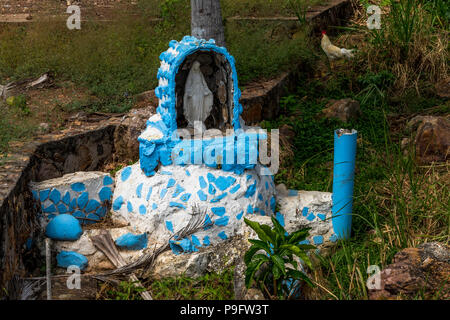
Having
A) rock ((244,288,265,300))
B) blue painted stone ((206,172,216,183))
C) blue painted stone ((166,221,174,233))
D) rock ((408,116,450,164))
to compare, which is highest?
rock ((408,116,450,164))

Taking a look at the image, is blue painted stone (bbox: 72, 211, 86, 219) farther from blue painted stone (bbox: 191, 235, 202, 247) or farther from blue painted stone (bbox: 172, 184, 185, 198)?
blue painted stone (bbox: 191, 235, 202, 247)

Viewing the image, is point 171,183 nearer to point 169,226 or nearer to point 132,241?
point 169,226

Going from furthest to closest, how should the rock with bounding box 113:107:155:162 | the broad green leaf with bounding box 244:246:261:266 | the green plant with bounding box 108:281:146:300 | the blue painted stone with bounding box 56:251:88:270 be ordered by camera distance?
the rock with bounding box 113:107:155:162
the blue painted stone with bounding box 56:251:88:270
the green plant with bounding box 108:281:146:300
the broad green leaf with bounding box 244:246:261:266

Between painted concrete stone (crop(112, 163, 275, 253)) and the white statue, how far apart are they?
0.50 m

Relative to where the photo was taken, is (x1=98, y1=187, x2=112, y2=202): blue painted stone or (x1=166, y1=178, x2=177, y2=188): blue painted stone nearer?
(x1=166, y1=178, x2=177, y2=188): blue painted stone

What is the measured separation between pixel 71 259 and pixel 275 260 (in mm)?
1508

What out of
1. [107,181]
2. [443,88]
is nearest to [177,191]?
[107,181]

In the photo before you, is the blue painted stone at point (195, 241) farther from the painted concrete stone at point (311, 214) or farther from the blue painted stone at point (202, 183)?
the painted concrete stone at point (311, 214)

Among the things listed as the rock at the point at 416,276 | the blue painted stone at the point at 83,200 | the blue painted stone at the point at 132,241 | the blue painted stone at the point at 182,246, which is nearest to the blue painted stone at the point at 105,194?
the blue painted stone at the point at 83,200

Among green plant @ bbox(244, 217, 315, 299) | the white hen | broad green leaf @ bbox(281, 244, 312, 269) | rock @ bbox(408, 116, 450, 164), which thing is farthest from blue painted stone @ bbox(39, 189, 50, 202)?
the white hen

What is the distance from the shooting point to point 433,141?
5270 mm

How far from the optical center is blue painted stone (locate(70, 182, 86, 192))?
14.1 feet
